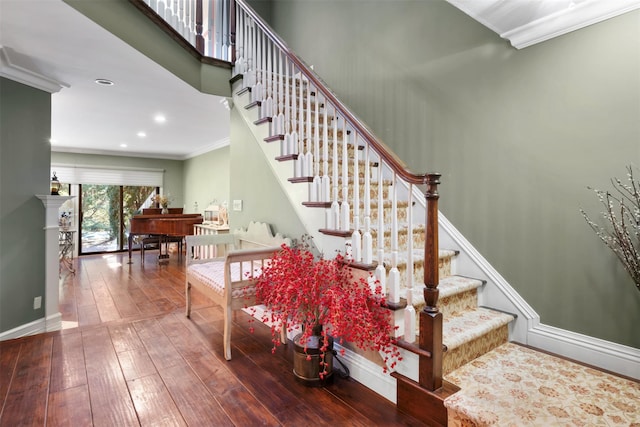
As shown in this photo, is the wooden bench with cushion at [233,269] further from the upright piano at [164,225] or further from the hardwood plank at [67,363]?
the upright piano at [164,225]

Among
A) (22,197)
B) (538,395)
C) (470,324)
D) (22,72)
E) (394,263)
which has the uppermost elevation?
(22,72)

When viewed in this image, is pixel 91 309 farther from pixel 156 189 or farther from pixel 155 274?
pixel 156 189

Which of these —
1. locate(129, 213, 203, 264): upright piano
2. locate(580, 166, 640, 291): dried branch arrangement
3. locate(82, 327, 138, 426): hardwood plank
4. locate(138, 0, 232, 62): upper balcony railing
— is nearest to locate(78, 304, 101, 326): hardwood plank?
locate(82, 327, 138, 426): hardwood plank

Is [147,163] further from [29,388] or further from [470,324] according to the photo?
[470,324]

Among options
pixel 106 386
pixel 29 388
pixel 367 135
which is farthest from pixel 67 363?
pixel 367 135

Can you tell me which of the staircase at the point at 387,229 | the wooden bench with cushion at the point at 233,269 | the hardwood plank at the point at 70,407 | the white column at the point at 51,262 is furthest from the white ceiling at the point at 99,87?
the hardwood plank at the point at 70,407

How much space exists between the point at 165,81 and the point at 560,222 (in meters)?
3.58

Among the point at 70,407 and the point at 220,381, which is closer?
the point at 70,407

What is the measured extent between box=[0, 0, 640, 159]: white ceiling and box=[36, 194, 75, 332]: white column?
1.17m

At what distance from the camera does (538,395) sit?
163 cm

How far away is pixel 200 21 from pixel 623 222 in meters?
4.00

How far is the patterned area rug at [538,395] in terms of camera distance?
147cm

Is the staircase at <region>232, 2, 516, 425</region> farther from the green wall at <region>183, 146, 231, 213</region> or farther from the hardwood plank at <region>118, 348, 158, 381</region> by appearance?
the green wall at <region>183, 146, 231, 213</region>

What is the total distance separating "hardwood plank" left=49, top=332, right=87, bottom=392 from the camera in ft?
6.77
